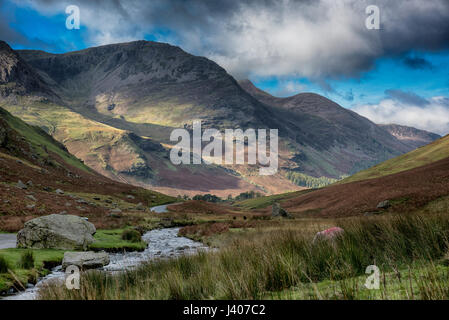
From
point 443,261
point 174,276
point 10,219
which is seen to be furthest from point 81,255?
point 443,261

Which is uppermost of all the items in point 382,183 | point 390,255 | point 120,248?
point 382,183

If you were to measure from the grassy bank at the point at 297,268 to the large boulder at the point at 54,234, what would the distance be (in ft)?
40.3

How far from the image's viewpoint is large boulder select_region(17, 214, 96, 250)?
17984 millimetres

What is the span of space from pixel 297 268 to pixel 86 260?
13006mm

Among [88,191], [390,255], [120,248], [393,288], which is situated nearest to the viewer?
[393,288]

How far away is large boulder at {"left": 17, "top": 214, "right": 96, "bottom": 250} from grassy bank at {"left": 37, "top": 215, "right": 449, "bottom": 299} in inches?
484

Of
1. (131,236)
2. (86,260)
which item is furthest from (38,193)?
(86,260)

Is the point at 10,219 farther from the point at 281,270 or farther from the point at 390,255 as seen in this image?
the point at 390,255

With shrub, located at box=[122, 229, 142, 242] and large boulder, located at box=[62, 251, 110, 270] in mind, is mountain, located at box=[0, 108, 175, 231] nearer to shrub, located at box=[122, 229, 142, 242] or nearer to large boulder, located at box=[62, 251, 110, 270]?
shrub, located at box=[122, 229, 142, 242]

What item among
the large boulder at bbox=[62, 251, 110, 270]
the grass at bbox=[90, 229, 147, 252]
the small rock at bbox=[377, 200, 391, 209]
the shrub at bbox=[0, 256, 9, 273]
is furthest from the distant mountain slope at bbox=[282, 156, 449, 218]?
the shrub at bbox=[0, 256, 9, 273]
